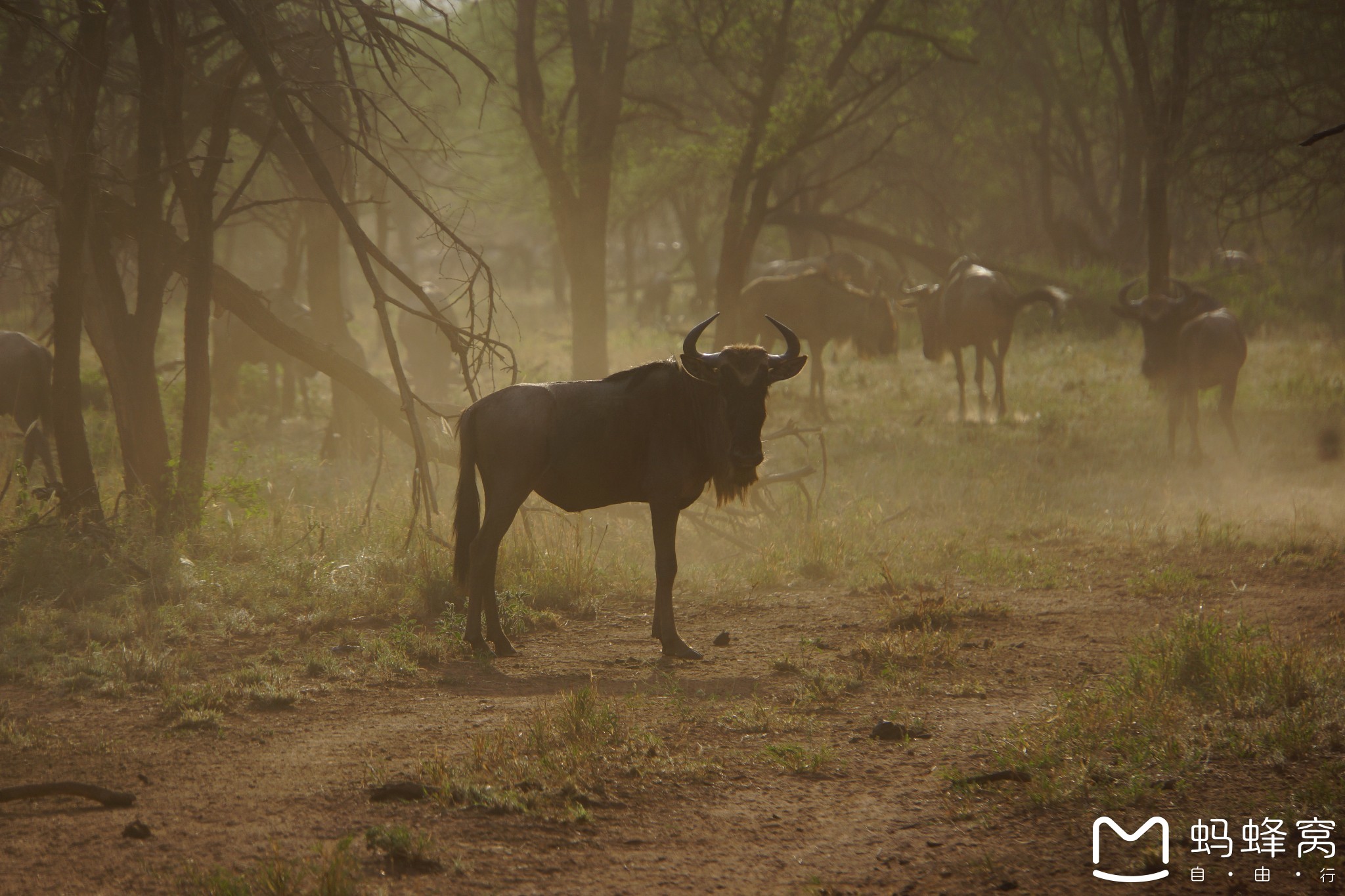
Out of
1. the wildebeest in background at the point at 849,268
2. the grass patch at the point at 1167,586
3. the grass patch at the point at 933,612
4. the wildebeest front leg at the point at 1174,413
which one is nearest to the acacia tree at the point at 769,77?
the wildebeest front leg at the point at 1174,413

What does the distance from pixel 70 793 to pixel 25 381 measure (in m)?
7.84

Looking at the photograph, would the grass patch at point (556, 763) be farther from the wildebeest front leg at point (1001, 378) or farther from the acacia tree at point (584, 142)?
the wildebeest front leg at point (1001, 378)

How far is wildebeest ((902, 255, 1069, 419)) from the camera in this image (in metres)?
15.9

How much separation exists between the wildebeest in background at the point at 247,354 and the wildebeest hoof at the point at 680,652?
10.8 m

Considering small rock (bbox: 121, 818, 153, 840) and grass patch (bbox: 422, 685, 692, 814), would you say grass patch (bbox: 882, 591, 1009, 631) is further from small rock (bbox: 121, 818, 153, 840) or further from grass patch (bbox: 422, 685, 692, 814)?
small rock (bbox: 121, 818, 153, 840)

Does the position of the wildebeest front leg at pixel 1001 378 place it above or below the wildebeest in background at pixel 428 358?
below

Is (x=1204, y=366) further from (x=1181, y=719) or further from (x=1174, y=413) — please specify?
(x=1181, y=719)

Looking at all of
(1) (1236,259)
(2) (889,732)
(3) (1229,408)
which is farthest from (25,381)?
(1) (1236,259)

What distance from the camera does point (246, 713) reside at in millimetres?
5285

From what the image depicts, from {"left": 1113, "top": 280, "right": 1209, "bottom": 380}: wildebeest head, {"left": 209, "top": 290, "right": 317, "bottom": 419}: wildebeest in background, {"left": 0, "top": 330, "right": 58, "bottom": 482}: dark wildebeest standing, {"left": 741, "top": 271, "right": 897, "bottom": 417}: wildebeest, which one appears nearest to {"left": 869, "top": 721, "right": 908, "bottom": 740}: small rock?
{"left": 0, "top": 330, "right": 58, "bottom": 482}: dark wildebeest standing

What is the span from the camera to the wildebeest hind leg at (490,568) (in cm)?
645

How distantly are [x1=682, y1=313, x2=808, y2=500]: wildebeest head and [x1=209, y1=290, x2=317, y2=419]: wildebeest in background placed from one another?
420 inches

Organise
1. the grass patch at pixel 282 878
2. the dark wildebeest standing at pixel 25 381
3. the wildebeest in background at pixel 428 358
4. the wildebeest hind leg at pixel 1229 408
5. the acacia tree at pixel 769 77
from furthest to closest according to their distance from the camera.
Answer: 1. the wildebeest in background at pixel 428 358
2. the acacia tree at pixel 769 77
3. the wildebeest hind leg at pixel 1229 408
4. the dark wildebeest standing at pixel 25 381
5. the grass patch at pixel 282 878

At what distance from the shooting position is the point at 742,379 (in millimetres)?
6250
